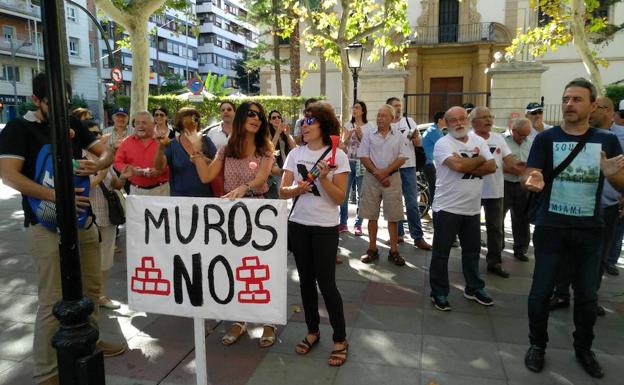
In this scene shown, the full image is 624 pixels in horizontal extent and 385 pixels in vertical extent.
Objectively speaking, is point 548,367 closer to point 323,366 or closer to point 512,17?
point 323,366

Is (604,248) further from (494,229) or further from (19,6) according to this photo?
(19,6)

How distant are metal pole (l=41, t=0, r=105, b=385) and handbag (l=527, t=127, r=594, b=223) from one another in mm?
3029

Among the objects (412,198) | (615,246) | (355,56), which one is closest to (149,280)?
(412,198)

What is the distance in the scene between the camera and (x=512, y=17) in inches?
1059

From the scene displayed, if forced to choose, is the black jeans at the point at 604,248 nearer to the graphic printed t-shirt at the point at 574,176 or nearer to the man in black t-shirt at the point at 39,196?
the graphic printed t-shirt at the point at 574,176

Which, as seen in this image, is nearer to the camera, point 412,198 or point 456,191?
point 456,191

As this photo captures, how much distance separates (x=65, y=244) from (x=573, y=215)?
3205 millimetres

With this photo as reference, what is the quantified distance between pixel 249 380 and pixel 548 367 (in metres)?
2.14

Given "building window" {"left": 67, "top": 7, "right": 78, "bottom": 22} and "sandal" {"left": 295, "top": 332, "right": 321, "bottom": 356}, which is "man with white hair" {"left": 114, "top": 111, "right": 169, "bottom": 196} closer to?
"sandal" {"left": 295, "top": 332, "right": 321, "bottom": 356}

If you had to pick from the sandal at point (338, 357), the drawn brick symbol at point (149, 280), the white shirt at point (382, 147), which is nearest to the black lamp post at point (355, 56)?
the white shirt at point (382, 147)

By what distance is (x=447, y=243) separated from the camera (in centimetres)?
454

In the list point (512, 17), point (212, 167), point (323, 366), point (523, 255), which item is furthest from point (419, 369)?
point (512, 17)

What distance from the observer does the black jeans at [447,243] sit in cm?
454

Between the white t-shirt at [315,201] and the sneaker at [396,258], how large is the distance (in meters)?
2.60
